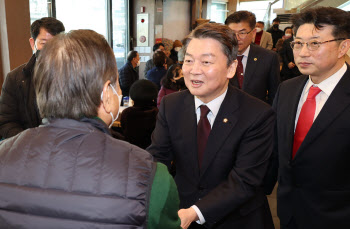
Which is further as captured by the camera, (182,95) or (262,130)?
(182,95)

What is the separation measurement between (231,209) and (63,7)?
599 centimetres

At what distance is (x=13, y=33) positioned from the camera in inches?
147

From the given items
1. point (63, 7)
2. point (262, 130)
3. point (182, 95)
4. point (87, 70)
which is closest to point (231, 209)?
point (262, 130)

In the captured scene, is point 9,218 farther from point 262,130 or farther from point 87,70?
point 262,130

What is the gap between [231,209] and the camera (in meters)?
1.48

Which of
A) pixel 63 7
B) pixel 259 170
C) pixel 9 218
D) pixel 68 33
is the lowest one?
pixel 259 170

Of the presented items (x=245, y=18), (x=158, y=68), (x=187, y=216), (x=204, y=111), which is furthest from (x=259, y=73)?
(x=158, y=68)

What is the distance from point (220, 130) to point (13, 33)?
134 inches

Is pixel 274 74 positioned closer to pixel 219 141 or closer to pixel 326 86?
pixel 326 86

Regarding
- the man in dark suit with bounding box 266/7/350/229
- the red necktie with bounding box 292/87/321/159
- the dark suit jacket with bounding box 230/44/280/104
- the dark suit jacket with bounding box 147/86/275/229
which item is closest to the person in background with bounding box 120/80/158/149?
the dark suit jacket with bounding box 230/44/280/104

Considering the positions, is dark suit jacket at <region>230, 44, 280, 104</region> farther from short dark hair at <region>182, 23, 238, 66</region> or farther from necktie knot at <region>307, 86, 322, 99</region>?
short dark hair at <region>182, 23, 238, 66</region>

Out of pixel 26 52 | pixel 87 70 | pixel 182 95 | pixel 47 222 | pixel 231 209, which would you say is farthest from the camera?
pixel 26 52

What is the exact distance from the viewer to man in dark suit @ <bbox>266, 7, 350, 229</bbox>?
159 cm

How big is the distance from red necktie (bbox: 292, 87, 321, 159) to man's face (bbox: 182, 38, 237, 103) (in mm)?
575
